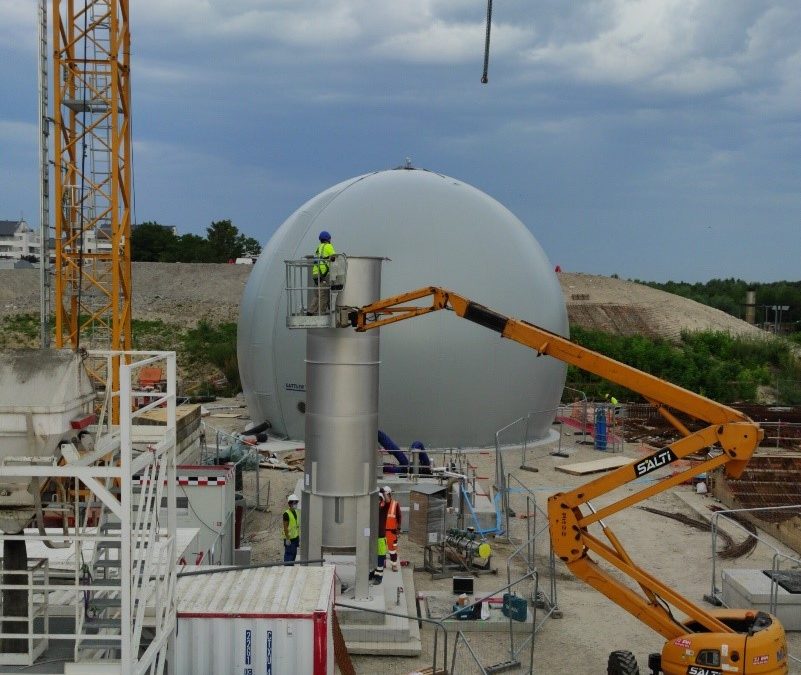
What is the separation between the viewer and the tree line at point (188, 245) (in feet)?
278

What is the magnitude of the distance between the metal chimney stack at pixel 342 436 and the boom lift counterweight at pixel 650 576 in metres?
2.53

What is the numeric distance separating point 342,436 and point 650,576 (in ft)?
15.3

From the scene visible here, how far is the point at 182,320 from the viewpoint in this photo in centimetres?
6162

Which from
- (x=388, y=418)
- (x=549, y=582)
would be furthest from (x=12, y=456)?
(x=388, y=418)

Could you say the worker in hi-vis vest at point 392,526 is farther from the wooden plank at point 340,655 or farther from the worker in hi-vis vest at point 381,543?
the wooden plank at point 340,655

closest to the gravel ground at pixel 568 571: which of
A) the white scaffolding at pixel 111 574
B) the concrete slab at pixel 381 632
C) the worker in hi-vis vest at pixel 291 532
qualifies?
the concrete slab at pixel 381 632

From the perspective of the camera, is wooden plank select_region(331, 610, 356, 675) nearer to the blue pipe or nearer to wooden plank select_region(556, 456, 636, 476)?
the blue pipe

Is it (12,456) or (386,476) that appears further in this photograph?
(386,476)

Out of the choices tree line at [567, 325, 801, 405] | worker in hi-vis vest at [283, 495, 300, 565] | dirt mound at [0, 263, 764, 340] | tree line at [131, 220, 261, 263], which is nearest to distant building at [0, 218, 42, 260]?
tree line at [131, 220, 261, 263]

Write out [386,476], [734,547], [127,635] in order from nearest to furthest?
[127,635]
[734,547]
[386,476]

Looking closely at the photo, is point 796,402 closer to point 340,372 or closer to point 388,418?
point 388,418

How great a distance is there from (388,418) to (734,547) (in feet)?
33.4

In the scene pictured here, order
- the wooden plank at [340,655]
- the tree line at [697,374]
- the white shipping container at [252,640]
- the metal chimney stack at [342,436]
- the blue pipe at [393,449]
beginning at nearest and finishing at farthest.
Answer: the white shipping container at [252,640] < the wooden plank at [340,655] < the metal chimney stack at [342,436] < the blue pipe at [393,449] < the tree line at [697,374]

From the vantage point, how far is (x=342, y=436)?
12766 millimetres
